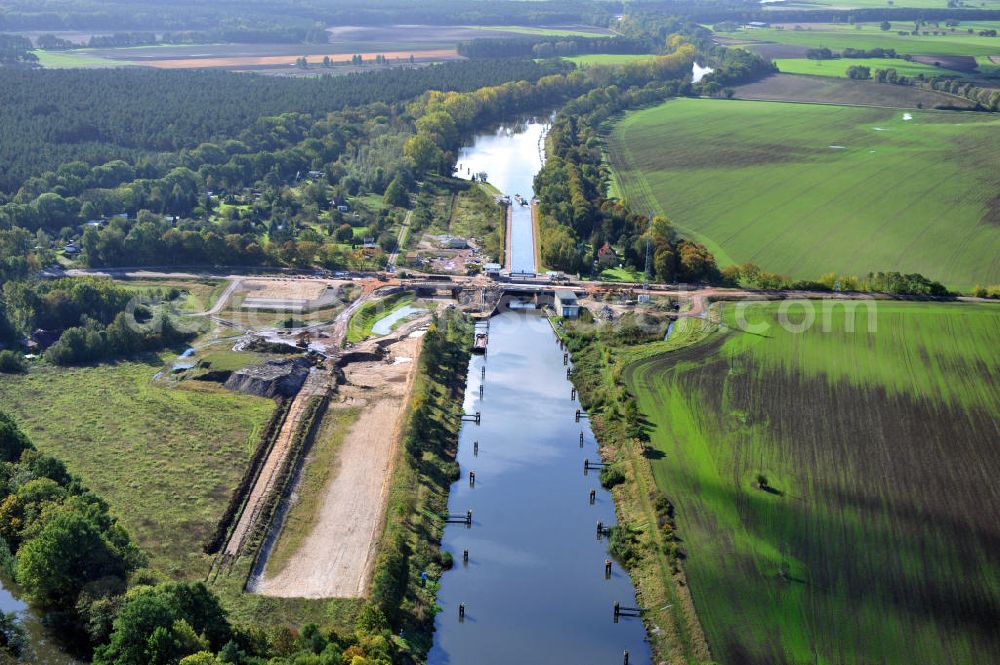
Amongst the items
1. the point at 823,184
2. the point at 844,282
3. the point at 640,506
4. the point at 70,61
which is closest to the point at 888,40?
the point at 823,184

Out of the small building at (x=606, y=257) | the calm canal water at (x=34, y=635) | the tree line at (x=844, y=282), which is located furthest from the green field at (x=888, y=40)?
the calm canal water at (x=34, y=635)

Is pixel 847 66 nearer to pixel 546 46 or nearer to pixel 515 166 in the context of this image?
pixel 546 46

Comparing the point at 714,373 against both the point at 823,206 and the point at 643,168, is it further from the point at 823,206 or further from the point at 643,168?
the point at 643,168

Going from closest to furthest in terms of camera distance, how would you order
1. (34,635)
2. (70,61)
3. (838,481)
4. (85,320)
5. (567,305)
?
1. (34,635)
2. (838,481)
3. (85,320)
4. (567,305)
5. (70,61)

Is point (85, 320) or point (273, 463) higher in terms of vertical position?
point (85, 320)

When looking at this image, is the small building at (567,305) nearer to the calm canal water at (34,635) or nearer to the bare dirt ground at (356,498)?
the bare dirt ground at (356,498)

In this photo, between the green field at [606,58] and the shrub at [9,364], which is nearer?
the shrub at [9,364]
